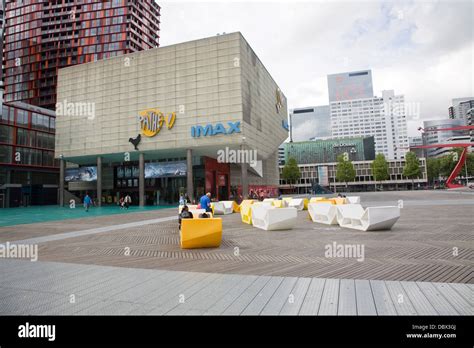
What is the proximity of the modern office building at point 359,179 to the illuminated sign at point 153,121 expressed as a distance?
221 feet

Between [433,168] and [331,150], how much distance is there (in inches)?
1537

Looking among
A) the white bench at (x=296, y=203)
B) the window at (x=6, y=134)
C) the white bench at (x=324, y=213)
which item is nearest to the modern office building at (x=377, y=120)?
the white bench at (x=296, y=203)

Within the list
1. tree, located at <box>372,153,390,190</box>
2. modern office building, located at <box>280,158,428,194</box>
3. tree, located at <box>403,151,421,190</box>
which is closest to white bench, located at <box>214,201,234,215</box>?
modern office building, located at <box>280,158,428,194</box>

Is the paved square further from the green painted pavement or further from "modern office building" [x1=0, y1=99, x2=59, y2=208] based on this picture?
"modern office building" [x1=0, y1=99, x2=59, y2=208]

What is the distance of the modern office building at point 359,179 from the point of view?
338 feet

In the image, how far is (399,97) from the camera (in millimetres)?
192500

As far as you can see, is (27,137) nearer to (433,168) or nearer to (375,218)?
(375,218)

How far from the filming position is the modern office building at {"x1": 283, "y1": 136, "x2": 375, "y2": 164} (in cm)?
12531

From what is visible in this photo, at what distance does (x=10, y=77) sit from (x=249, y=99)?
8325 cm

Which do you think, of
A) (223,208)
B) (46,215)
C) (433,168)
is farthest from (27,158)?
(433,168)

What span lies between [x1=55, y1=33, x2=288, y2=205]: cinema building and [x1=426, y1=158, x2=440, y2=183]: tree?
79.8 metres
